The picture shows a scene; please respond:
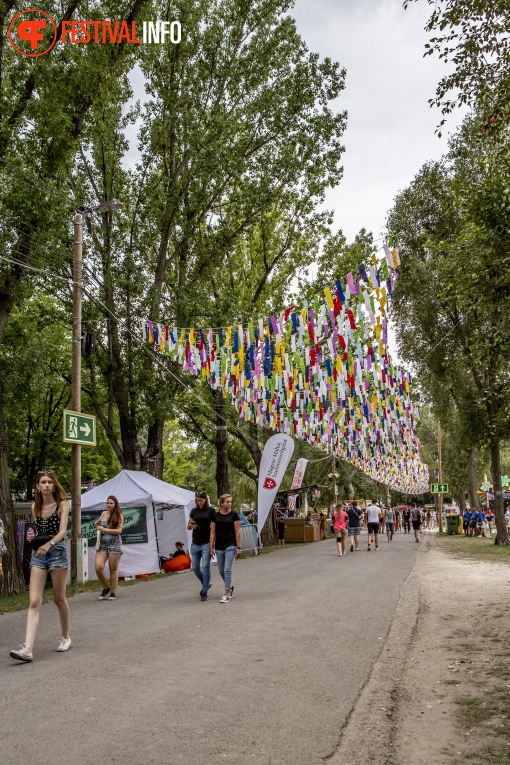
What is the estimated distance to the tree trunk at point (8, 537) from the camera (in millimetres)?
13727

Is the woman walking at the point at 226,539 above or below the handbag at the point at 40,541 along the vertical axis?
below

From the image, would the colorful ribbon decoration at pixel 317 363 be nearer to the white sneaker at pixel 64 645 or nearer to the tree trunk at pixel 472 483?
the white sneaker at pixel 64 645

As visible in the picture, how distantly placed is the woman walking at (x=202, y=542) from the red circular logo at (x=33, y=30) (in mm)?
9596

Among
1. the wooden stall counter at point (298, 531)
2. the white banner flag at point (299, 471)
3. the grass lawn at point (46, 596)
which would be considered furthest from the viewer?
the wooden stall counter at point (298, 531)

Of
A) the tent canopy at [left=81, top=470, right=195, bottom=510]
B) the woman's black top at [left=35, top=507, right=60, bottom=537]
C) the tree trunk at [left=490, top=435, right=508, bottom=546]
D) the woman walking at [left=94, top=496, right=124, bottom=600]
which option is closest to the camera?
the woman's black top at [left=35, top=507, right=60, bottom=537]

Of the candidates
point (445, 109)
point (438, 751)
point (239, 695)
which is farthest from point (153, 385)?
point (438, 751)

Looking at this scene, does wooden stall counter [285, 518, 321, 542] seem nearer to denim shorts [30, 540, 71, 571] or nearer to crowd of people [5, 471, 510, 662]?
crowd of people [5, 471, 510, 662]

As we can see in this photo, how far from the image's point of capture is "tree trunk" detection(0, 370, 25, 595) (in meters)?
13.7

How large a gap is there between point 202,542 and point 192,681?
5.74 metres

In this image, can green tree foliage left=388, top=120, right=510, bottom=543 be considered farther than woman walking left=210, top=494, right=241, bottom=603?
Yes

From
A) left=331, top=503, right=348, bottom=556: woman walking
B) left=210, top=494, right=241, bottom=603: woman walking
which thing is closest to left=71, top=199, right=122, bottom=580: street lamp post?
left=210, top=494, right=241, bottom=603: woman walking

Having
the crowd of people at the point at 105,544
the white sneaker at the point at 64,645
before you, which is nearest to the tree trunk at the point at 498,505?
the crowd of people at the point at 105,544

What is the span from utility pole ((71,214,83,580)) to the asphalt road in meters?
4.44

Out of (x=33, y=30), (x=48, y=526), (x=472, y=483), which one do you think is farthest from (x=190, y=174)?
(x=472, y=483)
